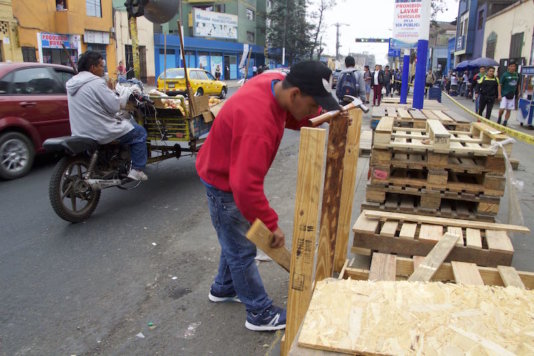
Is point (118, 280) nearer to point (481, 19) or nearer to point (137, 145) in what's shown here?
point (137, 145)

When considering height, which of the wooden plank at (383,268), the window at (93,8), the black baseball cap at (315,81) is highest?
the window at (93,8)

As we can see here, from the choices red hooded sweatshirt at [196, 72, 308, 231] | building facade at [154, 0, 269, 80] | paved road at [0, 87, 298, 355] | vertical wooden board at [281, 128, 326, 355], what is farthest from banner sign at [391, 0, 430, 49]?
building facade at [154, 0, 269, 80]

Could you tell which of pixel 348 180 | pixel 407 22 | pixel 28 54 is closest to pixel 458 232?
pixel 348 180

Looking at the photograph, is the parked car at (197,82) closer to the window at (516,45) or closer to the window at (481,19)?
the window at (516,45)

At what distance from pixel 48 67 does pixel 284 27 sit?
47179 mm

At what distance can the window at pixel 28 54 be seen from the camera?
22.5 meters

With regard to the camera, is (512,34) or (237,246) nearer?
(237,246)

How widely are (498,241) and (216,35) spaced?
43290 millimetres

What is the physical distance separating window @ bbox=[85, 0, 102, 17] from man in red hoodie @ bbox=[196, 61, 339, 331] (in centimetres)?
2751

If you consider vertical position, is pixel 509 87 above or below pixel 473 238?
above

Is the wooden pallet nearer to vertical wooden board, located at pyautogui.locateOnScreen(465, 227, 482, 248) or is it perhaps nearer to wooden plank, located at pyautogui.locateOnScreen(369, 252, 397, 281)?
vertical wooden board, located at pyautogui.locateOnScreen(465, 227, 482, 248)

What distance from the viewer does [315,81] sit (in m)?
2.41

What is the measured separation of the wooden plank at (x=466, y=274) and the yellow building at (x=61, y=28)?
2266cm

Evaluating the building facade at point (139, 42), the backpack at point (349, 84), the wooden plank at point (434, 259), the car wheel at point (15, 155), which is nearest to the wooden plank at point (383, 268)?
the wooden plank at point (434, 259)
